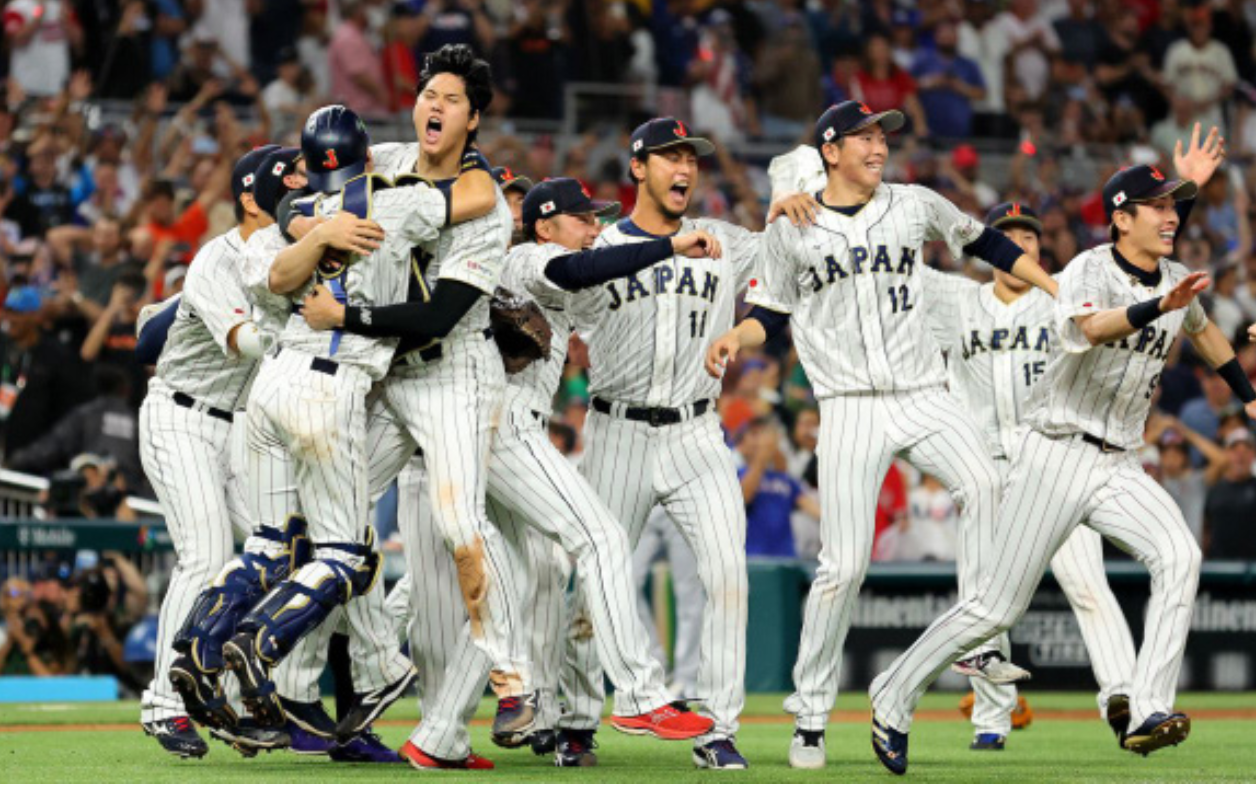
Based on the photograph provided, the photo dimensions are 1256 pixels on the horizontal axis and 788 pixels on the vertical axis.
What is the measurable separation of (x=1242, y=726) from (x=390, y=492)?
5660 mm

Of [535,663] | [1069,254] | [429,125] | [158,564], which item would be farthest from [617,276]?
[1069,254]

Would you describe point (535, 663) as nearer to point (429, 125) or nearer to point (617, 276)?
point (617, 276)

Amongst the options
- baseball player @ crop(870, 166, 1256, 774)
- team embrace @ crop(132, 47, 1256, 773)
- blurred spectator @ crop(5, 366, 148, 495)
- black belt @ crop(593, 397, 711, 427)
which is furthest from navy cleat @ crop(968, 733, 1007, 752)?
blurred spectator @ crop(5, 366, 148, 495)

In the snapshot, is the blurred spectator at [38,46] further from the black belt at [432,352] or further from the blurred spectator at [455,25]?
the black belt at [432,352]

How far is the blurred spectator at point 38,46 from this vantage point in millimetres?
17484

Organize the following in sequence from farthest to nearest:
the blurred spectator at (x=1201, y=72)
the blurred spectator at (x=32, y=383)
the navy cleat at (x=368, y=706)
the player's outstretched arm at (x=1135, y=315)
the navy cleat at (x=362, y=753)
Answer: the blurred spectator at (x=1201, y=72)
the blurred spectator at (x=32, y=383)
the navy cleat at (x=362, y=753)
the navy cleat at (x=368, y=706)
the player's outstretched arm at (x=1135, y=315)

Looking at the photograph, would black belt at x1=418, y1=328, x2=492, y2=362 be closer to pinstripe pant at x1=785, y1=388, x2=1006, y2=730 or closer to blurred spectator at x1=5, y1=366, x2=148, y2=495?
pinstripe pant at x1=785, y1=388, x2=1006, y2=730

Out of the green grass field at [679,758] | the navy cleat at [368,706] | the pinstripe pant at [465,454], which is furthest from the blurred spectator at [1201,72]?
the navy cleat at [368,706]

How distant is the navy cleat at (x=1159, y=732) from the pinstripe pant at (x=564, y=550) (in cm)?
190

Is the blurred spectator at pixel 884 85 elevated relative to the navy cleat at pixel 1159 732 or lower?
elevated

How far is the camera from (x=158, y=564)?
13.6m

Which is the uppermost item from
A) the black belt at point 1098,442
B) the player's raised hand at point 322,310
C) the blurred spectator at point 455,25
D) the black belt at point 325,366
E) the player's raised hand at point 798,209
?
the blurred spectator at point 455,25

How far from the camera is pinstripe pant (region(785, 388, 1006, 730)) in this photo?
8.60 meters

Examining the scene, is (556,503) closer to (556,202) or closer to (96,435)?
(556,202)
